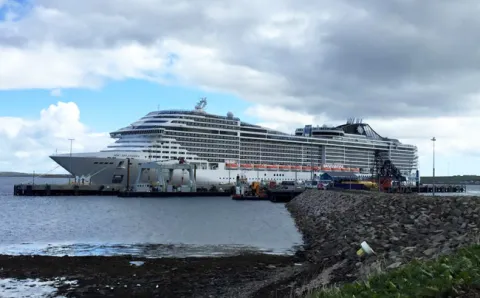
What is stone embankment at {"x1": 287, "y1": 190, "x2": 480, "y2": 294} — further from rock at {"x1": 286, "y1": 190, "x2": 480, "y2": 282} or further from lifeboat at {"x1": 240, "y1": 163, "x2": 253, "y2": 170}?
lifeboat at {"x1": 240, "y1": 163, "x2": 253, "y2": 170}

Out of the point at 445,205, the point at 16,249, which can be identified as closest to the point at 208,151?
the point at 16,249

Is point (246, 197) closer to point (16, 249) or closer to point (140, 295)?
point (16, 249)

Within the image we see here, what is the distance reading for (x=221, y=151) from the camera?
293 feet

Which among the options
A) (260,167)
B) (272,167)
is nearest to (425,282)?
(260,167)

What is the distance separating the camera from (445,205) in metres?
18.8

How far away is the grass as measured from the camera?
6648 millimetres

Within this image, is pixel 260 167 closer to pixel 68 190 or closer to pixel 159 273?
pixel 68 190

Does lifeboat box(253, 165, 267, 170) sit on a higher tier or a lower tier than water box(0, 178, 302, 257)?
higher

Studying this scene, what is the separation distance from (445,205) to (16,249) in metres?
19.2

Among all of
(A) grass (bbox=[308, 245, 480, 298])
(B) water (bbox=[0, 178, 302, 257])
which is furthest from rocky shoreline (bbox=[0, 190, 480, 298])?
(B) water (bbox=[0, 178, 302, 257])

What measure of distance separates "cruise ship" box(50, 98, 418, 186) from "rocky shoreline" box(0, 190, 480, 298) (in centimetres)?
6006

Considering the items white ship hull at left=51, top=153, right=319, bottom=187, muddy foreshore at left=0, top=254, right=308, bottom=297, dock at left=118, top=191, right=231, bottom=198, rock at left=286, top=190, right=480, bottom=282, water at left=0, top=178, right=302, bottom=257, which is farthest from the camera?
white ship hull at left=51, top=153, right=319, bottom=187

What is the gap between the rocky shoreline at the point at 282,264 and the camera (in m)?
13.1

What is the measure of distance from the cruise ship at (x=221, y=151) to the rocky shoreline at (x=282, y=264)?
197ft
